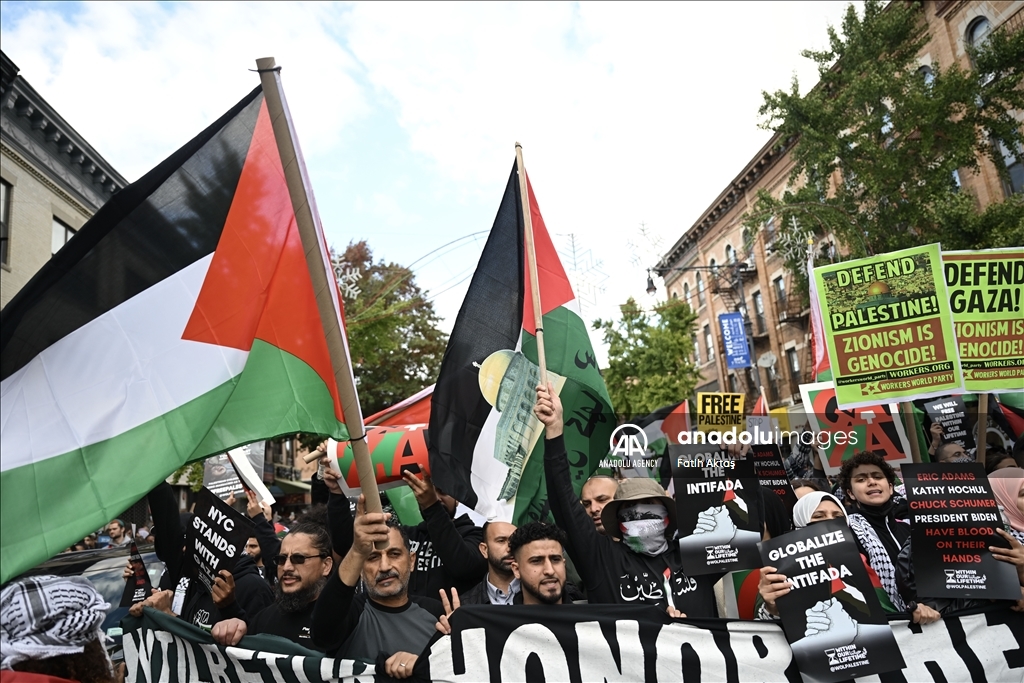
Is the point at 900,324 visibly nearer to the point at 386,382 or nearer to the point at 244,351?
the point at 244,351

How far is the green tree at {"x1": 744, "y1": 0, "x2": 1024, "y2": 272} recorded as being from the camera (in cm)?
1666

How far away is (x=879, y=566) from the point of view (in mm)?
4359

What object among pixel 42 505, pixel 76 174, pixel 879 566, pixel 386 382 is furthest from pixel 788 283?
pixel 42 505

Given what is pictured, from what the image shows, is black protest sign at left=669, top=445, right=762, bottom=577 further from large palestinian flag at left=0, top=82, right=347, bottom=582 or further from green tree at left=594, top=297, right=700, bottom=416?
green tree at left=594, top=297, right=700, bottom=416

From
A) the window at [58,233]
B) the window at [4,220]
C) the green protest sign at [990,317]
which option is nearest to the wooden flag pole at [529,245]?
the green protest sign at [990,317]

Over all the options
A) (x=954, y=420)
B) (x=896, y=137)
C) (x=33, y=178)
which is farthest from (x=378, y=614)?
(x=33, y=178)

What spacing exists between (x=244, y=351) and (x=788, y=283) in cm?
3451

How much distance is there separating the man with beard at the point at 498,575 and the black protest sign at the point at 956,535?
220 cm

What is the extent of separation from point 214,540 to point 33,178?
2115 centimetres

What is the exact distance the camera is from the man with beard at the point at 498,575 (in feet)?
15.9

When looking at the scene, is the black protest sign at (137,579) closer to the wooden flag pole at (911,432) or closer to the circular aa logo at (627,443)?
the circular aa logo at (627,443)

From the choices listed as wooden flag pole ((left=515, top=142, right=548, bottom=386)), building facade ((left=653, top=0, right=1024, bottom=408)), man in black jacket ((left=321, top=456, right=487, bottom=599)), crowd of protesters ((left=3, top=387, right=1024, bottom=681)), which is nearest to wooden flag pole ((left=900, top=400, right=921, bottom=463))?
crowd of protesters ((left=3, top=387, right=1024, bottom=681))

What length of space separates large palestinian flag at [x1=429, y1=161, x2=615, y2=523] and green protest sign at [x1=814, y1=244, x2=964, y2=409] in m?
2.46

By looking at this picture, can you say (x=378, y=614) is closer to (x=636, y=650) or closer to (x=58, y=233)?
(x=636, y=650)
